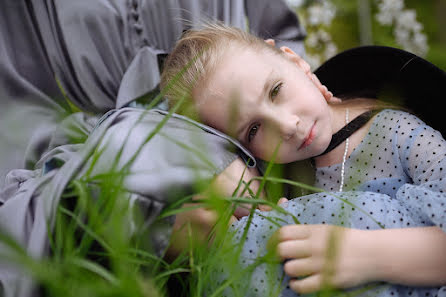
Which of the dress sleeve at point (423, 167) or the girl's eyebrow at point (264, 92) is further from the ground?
the girl's eyebrow at point (264, 92)

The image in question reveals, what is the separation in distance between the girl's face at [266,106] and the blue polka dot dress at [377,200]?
103 mm

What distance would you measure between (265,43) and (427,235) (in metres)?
0.55

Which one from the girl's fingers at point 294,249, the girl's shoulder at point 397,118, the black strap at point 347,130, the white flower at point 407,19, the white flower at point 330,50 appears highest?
the white flower at point 407,19

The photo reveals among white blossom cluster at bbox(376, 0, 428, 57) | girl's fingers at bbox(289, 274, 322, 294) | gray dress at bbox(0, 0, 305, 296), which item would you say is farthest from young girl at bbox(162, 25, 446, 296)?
white blossom cluster at bbox(376, 0, 428, 57)

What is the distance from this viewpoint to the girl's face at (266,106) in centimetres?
75

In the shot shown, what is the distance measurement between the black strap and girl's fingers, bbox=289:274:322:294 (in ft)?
1.24

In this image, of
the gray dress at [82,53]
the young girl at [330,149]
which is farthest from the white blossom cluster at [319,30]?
the young girl at [330,149]

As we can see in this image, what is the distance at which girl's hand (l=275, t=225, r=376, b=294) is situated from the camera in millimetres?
507

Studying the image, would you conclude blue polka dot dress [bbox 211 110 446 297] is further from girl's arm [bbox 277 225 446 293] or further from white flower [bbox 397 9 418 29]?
white flower [bbox 397 9 418 29]

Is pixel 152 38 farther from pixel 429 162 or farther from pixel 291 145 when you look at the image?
pixel 429 162

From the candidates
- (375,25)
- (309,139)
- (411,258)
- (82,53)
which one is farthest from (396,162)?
(375,25)

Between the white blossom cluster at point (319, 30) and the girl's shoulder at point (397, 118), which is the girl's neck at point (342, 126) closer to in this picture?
the girl's shoulder at point (397, 118)

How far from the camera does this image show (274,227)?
1.97ft

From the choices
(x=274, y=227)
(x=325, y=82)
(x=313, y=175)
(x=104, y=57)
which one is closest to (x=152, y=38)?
(x=104, y=57)
